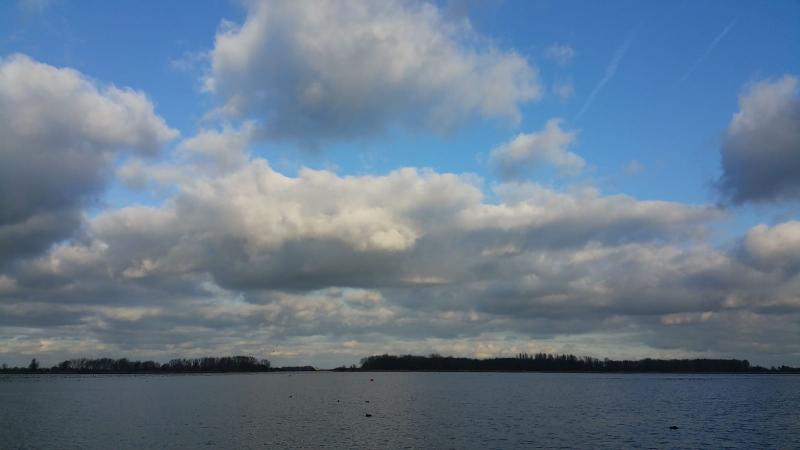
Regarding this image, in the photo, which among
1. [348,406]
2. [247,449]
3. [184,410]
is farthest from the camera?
[348,406]

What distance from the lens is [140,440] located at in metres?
63.5

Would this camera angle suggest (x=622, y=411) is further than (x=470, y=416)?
Yes

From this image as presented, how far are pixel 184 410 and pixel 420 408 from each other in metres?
39.4

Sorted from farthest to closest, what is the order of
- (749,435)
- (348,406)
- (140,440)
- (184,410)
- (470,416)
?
(348,406), (184,410), (470,416), (749,435), (140,440)

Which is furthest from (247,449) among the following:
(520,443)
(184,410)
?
(184,410)

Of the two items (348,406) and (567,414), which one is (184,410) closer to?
(348,406)

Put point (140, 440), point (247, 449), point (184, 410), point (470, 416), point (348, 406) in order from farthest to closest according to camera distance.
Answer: point (348, 406), point (184, 410), point (470, 416), point (140, 440), point (247, 449)

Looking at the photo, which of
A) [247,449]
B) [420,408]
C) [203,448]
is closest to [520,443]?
[247,449]

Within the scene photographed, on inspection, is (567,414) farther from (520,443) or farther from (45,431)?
(45,431)

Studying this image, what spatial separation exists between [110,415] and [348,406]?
39.9 metres

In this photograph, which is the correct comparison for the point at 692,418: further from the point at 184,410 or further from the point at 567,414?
the point at 184,410

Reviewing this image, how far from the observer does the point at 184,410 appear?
10106 cm

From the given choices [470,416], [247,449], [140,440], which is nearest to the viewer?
[247,449]

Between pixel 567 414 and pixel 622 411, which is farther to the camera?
pixel 622 411
